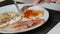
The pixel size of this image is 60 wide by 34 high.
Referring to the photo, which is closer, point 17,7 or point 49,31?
point 49,31

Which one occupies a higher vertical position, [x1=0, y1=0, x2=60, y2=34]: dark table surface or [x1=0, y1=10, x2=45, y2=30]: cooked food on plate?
[x1=0, y1=10, x2=45, y2=30]: cooked food on plate

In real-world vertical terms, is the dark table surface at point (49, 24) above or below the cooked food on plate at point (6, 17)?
below

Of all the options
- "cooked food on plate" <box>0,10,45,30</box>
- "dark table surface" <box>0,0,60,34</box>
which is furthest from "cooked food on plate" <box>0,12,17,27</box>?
"dark table surface" <box>0,0,60,34</box>

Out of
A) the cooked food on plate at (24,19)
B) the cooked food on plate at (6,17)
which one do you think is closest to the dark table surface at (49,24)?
the cooked food on plate at (24,19)

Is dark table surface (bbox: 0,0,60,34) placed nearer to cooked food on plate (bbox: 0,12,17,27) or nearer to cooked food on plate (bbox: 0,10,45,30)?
cooked food on plate (bbox: 0,10,45,30)

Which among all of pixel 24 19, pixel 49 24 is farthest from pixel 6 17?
pixel 49 24

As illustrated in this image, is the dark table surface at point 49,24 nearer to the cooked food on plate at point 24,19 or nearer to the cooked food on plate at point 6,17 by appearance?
the cooked food on plate at point 24,19

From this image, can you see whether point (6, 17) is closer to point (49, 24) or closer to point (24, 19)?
point (24, 19)

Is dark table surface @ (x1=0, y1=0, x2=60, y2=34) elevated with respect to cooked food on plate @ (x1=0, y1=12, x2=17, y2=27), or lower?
lower

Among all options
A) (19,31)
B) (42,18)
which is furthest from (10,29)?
(42,18)

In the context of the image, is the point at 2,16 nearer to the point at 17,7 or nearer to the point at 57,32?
the point at 17,7

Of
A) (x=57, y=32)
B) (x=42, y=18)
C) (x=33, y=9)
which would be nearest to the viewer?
(x=57, y=32)
